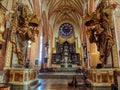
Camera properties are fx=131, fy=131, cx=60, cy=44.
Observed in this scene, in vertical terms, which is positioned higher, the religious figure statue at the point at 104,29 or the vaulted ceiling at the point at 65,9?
the vaulted ceiling at the point at 65,9

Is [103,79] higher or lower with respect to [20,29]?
lower

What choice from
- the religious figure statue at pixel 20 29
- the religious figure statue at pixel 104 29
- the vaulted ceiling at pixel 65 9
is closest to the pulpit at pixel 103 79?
the religious figure statue at pixel 104 29

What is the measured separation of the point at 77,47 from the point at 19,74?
65.6 ft

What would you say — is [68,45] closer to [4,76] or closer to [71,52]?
[71,52]

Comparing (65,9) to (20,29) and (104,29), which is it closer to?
(20,29)

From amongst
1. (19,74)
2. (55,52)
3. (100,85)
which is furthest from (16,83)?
(55,52)

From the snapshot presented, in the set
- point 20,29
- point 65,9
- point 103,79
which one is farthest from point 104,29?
point 65,9

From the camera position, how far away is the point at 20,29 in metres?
6.01

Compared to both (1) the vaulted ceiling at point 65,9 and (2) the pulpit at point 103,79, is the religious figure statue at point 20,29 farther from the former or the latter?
(1) the vaulted ceiling at point 65,9

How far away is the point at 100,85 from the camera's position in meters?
5.13

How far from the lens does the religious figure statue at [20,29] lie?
5.91 metres

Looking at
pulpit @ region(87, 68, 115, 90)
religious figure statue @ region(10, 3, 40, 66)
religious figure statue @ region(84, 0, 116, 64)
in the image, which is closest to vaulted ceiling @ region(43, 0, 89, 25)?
religious figure statue @ region(84, 0, 116, 64)

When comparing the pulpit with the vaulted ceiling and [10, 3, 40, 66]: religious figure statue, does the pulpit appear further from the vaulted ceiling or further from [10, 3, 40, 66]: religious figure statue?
the vaulted ceiling

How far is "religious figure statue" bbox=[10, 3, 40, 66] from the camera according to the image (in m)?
5.91
